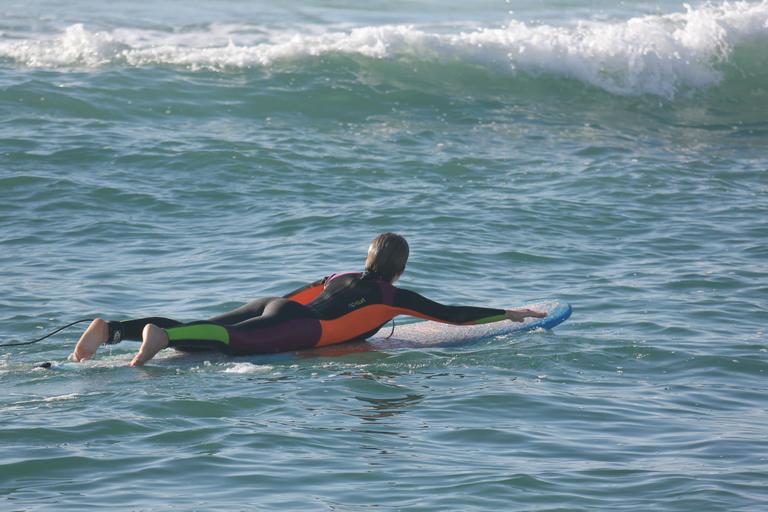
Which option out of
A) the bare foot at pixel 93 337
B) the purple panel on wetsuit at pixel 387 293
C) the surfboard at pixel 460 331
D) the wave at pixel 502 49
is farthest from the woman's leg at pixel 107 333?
the wave at pixel 502 49

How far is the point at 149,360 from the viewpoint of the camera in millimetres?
7973

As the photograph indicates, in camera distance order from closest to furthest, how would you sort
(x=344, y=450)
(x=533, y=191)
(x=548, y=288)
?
(x=344, y=450) < (x=548, y=288) < (x=533, y=191)

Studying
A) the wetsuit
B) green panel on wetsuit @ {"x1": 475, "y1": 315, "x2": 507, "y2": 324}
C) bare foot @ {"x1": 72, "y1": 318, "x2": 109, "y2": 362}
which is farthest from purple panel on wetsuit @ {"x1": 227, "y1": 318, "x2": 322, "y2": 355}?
green panel on wetsuit @ {"x1": 475, "y1": 315, "x2": 507, "y2": 324}

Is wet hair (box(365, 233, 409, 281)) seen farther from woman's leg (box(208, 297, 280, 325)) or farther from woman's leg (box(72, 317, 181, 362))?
woman's leg (box(72, 317, 181, 362))

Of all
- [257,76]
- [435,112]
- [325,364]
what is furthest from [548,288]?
[257,76]

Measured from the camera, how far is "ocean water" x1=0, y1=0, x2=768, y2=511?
20.0 ft

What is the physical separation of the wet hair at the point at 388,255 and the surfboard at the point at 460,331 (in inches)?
22.0

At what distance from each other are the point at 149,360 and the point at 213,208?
5.75 metres

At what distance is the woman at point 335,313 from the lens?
813 centimetres

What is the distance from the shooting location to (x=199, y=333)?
26.0ft

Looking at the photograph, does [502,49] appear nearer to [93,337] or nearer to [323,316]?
[323,316]

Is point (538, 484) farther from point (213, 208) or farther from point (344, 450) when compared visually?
point (213, 208)

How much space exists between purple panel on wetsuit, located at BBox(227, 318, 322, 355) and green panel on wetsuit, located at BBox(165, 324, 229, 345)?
64mm

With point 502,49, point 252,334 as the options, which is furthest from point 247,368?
point 502,49
